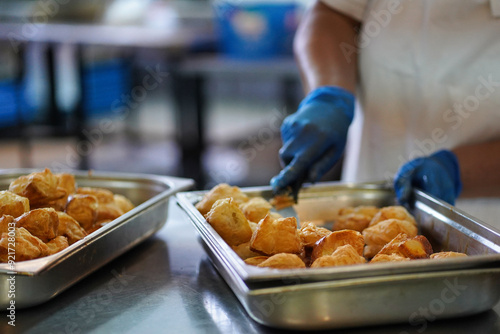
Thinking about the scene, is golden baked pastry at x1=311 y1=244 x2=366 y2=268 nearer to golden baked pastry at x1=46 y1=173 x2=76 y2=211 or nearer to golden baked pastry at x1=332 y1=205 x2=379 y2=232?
golden baked pastry at x1=332 y1=205 x2=379 y2=232

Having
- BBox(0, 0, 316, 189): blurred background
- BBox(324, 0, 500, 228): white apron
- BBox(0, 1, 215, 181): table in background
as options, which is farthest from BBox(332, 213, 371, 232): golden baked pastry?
BBox(0, 1, 215, 181): table in background

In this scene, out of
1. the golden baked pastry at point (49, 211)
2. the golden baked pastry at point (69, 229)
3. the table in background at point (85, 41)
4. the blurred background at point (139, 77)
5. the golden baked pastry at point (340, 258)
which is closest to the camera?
the golden baked pastry at point (340, 258)

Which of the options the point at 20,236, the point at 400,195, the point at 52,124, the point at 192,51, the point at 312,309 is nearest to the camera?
the point at 312,309

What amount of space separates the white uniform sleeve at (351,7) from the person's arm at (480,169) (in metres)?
0.76

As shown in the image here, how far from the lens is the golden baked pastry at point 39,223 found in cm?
129

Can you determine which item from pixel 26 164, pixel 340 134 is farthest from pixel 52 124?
pixel 340 134

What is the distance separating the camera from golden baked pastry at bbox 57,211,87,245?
138cm

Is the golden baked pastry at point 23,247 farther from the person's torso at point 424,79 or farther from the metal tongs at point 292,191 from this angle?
the person's torso at point 424,79

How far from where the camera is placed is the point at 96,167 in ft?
19.9

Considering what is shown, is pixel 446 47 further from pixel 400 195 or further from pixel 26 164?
pixel 26 164

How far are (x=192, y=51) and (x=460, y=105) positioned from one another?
3.30 metres

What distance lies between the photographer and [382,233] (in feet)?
4.66

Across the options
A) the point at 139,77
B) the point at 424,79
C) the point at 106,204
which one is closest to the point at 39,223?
the point at 106,204

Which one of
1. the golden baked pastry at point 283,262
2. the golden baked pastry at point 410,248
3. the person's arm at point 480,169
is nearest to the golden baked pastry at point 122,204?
the golden baked pastry at point 283,262
